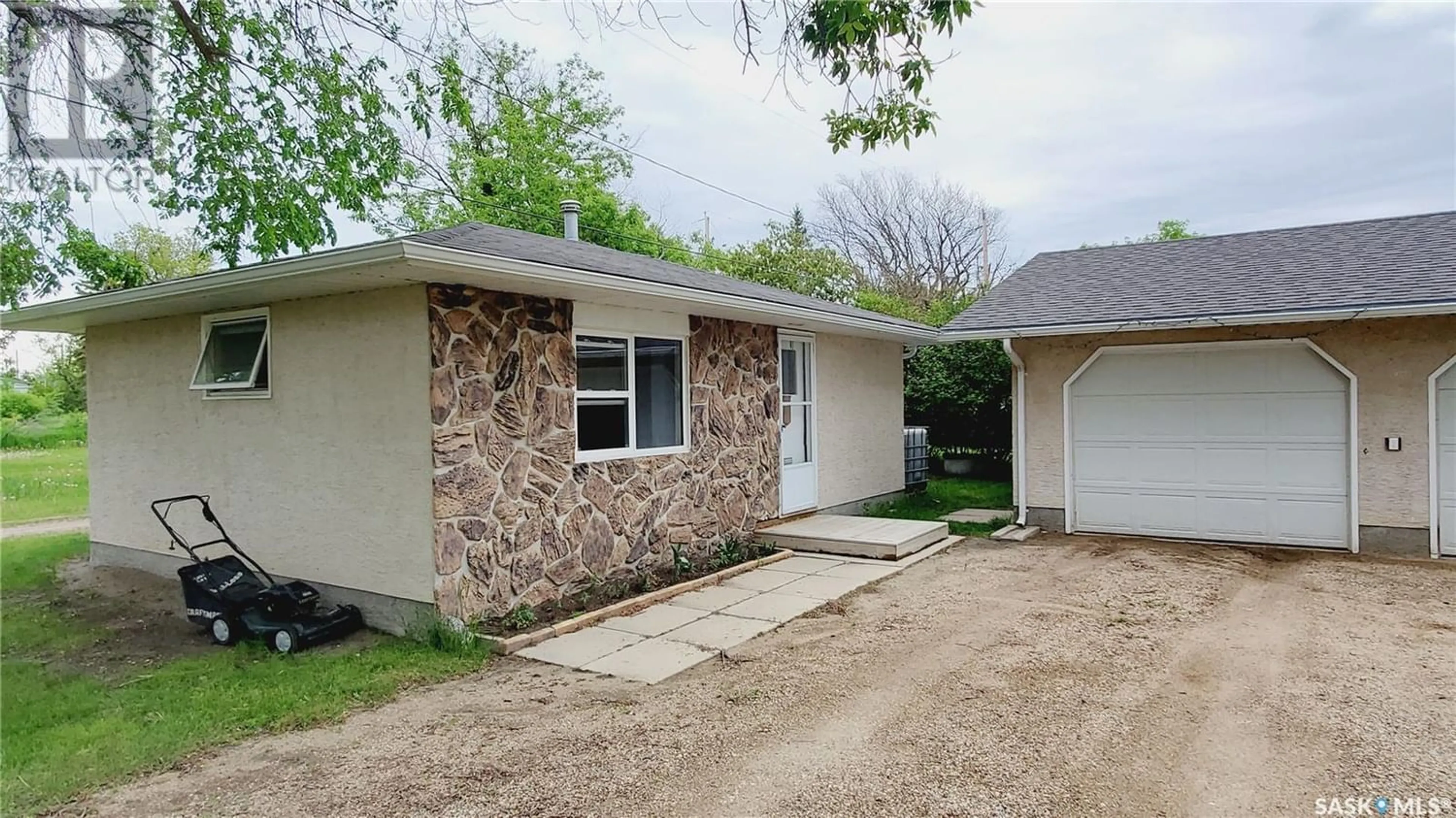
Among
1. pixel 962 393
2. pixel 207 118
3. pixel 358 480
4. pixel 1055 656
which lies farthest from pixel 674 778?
pixel 962 393

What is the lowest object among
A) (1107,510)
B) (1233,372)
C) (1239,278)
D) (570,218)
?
(1107,510)

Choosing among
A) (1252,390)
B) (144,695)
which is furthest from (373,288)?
(1252,390)

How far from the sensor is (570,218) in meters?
9.70

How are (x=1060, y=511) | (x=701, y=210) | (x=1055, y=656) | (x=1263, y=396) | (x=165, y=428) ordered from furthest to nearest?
1. (x=701, y=210)
2. (x=1060, y=511)
3. (x=1263, y=396)
4. (x=165, y=428)
5. (x=1055, y=656)

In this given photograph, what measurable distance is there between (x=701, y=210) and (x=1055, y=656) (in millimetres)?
24030

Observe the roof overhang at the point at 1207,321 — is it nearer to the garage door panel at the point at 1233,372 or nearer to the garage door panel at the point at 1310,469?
the garage door panel at the point at 1233,372

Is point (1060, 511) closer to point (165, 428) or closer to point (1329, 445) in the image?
point (1329, 445)

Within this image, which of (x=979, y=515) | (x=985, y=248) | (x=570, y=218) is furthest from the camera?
(x=985, y=248)

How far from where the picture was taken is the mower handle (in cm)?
560

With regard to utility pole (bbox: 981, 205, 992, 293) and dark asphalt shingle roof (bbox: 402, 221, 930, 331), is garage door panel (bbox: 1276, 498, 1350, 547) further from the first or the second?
utility pole (bbox: 981, 205, 992, 293)

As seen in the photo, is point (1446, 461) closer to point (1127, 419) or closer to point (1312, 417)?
point (1312, 417)

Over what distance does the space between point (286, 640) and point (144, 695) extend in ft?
2.77

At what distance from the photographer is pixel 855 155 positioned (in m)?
4.87

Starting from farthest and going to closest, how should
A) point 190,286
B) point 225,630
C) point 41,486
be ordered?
point 41,486
point 190,286
point 225,630
